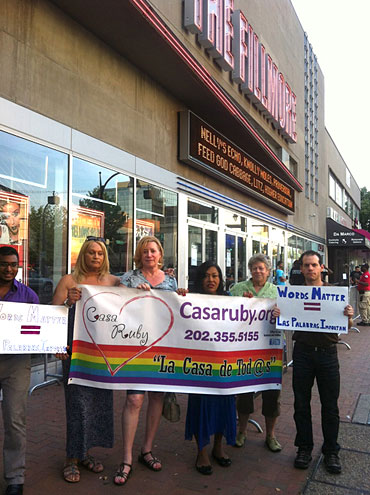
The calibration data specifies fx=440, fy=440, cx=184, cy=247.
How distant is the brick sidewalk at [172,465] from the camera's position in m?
3.44

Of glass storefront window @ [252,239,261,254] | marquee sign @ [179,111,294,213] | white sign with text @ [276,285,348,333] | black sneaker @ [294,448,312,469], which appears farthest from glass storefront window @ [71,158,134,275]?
glass storefront window @ [252,239,261,254]

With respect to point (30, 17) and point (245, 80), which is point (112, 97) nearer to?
point (30, 17)

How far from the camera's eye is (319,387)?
390cm

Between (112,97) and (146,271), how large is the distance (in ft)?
17.2

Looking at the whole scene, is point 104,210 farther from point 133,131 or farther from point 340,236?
point 340,236

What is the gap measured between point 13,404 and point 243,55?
13.7 meters

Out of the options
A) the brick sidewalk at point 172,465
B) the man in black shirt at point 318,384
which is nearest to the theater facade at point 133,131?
the brick sidewalk at point 172,465

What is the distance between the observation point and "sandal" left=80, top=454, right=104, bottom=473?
145 inches

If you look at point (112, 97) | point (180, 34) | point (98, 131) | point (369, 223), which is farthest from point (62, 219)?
point (369, 223)

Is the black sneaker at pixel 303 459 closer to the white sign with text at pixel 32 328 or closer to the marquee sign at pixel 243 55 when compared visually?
the white sign with text at pixel 32 328

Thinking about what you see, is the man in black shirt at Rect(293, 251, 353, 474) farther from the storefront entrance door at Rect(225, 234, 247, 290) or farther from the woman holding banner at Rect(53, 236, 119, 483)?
the storefront entrance door at Rect(225, 234, 247, 290)

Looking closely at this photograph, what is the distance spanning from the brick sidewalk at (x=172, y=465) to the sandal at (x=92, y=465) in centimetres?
5

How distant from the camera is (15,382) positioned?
10.7 ft

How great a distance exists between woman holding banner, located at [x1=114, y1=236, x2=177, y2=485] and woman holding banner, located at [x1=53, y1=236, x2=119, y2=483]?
20 cm
